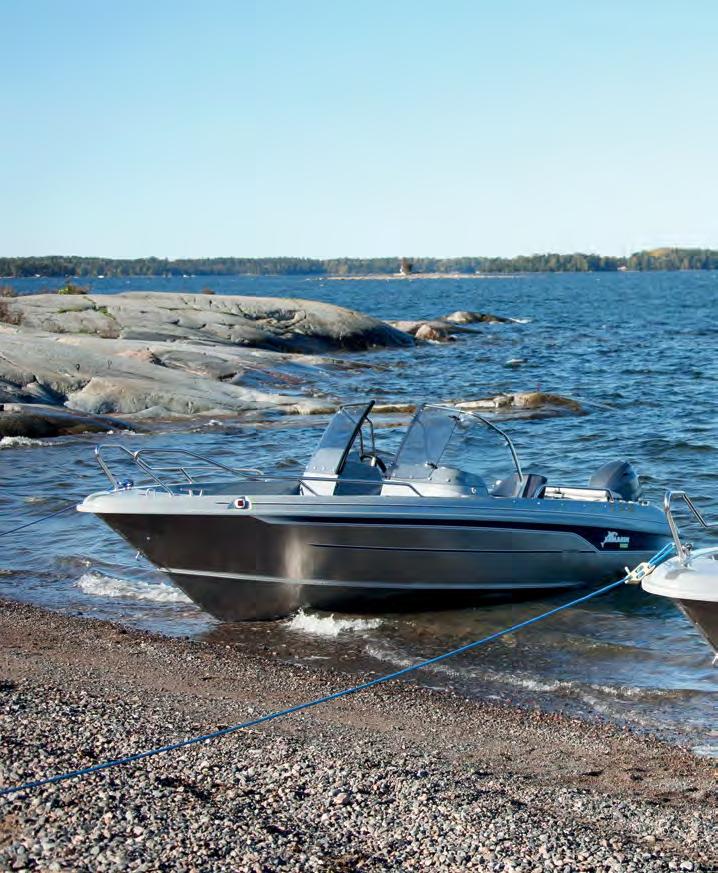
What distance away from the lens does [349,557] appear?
10.3 m

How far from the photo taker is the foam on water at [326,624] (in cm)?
1042

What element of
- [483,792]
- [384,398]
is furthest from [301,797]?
[384,398]

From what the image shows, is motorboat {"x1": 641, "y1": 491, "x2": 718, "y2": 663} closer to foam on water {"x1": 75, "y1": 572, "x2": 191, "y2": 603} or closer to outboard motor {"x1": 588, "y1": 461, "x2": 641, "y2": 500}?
outboard motor {"x1": 588, "y1": 461, "x2": 641, "y2": 500}

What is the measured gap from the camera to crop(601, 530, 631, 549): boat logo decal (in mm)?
11133

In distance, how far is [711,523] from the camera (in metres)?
14.4

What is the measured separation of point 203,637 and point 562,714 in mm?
A: 3586

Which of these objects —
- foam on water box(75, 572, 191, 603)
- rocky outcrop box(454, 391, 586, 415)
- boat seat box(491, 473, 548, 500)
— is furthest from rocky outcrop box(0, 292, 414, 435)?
boat seat box(491, 473, 548, 500)

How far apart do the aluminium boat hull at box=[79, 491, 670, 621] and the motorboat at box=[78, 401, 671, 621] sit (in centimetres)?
1

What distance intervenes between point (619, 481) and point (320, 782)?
645 centimetres

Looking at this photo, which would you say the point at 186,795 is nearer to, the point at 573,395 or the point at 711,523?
the point at 711,523

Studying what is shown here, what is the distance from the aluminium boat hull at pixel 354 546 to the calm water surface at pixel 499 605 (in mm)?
288

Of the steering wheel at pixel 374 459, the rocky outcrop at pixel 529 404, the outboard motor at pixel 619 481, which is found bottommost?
the rocky outcrop at pixel 529 404

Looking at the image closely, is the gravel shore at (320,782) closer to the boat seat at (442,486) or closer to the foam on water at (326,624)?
the foam on water at (326,624)

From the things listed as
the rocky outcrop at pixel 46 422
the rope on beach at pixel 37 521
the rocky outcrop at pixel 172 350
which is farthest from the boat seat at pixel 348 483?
the rocky outcrop at pixel 172 350
